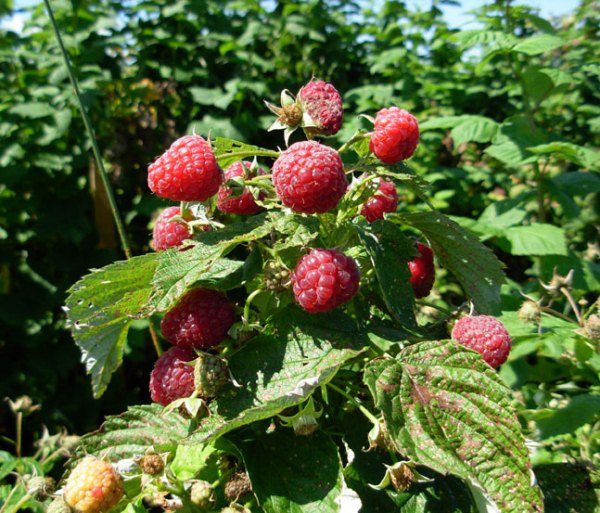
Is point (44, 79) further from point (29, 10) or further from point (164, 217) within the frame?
point (164, 217)

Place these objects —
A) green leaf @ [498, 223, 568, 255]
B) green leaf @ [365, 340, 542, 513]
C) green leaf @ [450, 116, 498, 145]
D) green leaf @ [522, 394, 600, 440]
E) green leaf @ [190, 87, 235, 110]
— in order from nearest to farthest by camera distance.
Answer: green leaf @ [365, 340, 542, 513] < green leaf @ [522, 394, 600, 440] < green leaf @ [498, 223, 568, 255] < green leaf @ [450, 116, 498, 145] < green leaf @ [190, 87, 235, 110]

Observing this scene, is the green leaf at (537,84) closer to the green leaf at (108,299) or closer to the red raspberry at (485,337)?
the red raspberry at (485,337)

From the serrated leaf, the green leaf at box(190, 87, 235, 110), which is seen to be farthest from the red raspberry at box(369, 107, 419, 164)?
the green leaf at box(190, 87, 235, 110)

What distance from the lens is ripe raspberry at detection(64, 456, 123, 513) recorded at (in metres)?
0.70

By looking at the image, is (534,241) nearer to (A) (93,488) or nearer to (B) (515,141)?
(B) (515,141)

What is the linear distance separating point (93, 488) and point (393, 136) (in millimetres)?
566

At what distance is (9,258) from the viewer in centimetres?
256

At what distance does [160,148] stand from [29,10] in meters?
1.02

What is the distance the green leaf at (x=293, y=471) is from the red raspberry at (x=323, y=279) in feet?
0.64

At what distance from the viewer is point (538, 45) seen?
1.97 m

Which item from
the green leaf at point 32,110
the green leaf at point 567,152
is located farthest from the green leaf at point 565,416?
the green leaf at point 32,110

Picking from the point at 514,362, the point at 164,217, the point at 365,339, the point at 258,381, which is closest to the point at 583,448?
the point at 514,362

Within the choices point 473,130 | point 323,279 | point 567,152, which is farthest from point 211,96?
point 323,279

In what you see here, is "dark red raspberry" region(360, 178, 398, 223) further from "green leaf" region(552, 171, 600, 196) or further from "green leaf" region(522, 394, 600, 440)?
"green leaf" region(552, 171, 600, 196)
